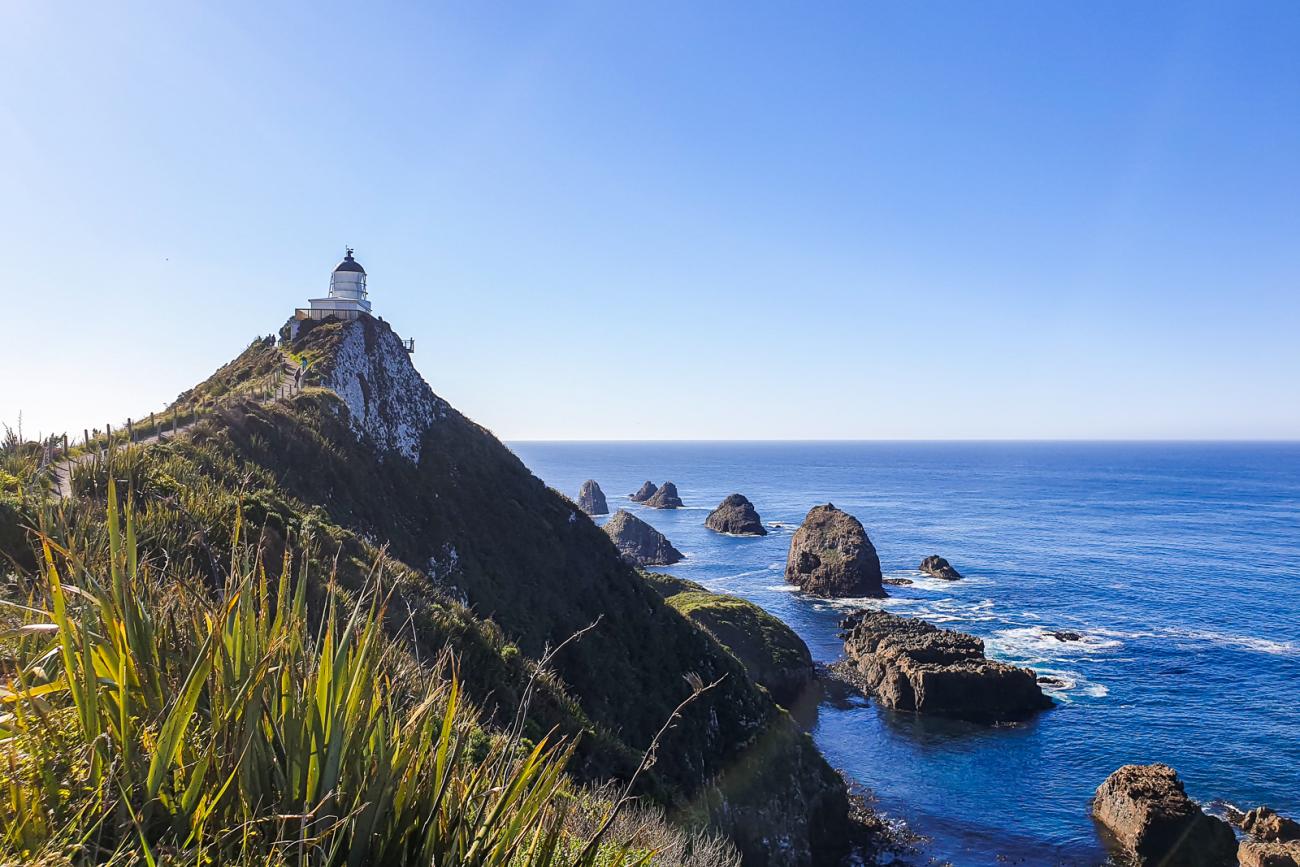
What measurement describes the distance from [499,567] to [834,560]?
51462 millimetres

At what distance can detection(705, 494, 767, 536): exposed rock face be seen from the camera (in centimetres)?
11168

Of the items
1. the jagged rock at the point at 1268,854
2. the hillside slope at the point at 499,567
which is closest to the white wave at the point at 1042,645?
the jagged rock at the point at 1268,854

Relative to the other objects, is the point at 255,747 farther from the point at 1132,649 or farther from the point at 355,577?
the point at 1132,649

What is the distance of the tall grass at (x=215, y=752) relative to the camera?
286cm

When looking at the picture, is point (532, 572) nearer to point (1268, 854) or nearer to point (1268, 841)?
point (1268, 854)

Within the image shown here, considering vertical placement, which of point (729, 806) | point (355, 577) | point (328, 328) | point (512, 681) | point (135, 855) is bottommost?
point (729, 806)

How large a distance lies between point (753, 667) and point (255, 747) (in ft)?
156

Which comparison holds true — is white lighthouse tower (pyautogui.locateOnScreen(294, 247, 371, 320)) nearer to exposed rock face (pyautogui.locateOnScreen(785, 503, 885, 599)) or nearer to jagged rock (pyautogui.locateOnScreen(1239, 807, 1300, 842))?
jagged rock (pyautogui.locateOnScreen(1239, 807, 1300, 842))

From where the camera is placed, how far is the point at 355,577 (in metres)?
17.1

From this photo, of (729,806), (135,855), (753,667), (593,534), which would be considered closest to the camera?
(135,855)

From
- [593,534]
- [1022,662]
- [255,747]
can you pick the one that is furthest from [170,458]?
[1022,662]

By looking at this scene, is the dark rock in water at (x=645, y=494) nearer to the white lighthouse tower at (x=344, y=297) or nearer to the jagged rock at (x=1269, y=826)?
the white lighthouse tower at (x=344, y=297)

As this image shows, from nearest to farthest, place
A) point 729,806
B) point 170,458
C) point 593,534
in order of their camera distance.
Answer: point 170,458
point 729,806
point 593,534

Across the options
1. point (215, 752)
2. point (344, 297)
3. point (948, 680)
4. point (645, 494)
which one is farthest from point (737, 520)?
point (215, 752)
